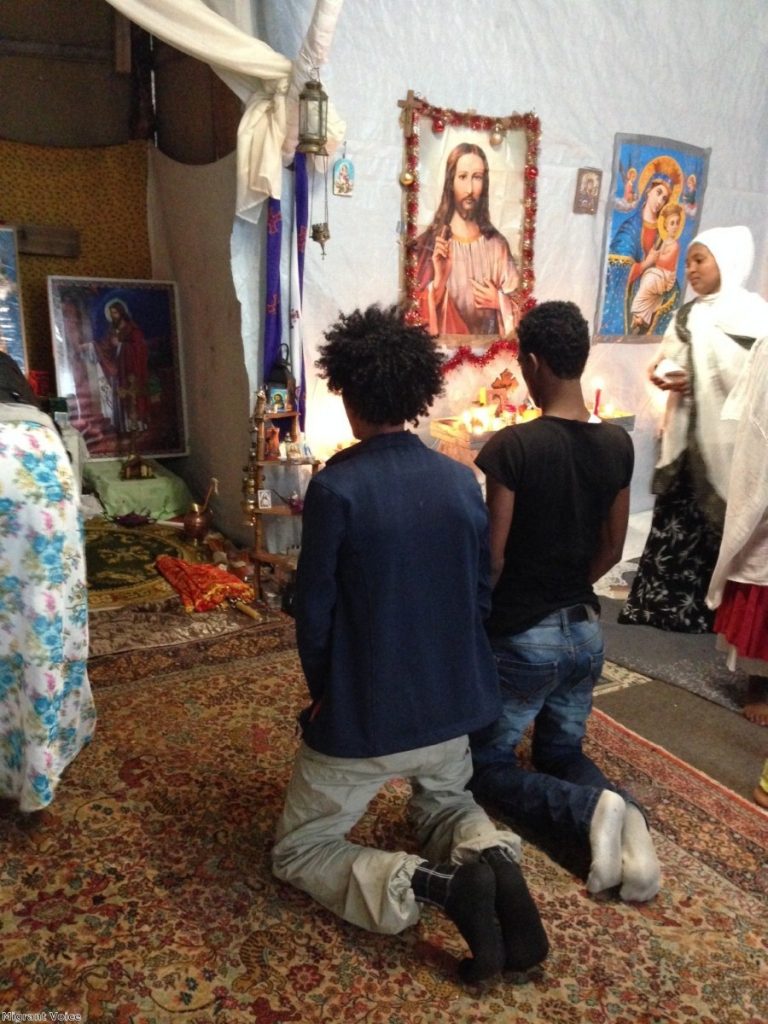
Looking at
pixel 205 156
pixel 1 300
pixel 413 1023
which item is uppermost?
pixel 205 156

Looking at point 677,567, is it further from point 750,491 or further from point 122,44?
point 122,44

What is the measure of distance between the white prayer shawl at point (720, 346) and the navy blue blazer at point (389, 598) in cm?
210

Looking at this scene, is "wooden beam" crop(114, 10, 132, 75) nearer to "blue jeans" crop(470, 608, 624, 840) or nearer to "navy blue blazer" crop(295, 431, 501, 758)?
"navy blue blazer" crop(295, 431, 501, 758)

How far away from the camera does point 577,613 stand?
90.6 inches

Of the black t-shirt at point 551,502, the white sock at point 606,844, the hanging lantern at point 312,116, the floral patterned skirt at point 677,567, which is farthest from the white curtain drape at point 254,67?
the white sock at point 606,844

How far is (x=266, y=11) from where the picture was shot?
377 centimetres

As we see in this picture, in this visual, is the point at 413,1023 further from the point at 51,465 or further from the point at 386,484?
the point at 51,465

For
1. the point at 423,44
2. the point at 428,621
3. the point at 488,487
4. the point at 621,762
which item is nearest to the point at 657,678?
the point at 621,762

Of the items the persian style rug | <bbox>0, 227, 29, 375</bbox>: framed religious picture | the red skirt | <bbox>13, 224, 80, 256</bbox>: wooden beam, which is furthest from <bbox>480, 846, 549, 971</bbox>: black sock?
<bbox>13, 224, 80, 256</bbox>: wooden beam

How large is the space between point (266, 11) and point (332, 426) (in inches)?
78.5

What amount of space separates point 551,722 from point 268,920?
3.30ft

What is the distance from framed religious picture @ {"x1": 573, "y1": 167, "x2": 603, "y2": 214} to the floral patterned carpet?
3.58 meters

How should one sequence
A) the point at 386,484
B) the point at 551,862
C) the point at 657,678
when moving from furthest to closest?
the point at 657,678
the point at 551,862
the point at 386,484

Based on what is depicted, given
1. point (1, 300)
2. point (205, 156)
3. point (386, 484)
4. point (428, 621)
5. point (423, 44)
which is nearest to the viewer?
point (386, 484)
